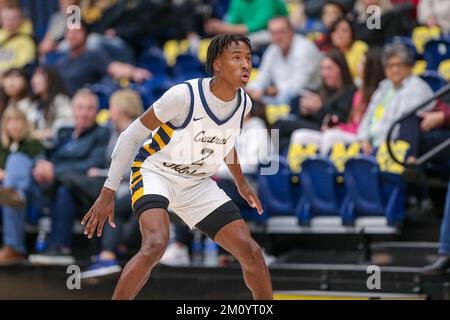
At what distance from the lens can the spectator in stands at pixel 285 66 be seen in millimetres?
8539

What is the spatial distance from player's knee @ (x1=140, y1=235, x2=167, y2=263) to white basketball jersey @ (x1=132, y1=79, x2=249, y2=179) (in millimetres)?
511

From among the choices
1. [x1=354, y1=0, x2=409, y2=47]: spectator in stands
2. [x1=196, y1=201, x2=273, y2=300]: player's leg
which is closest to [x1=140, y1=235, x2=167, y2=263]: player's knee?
[x1=196, y1=201, x2=273, y2=300]: player's leg

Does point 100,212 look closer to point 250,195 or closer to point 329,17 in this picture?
point 250,195

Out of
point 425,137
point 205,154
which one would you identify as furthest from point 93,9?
point 205,154

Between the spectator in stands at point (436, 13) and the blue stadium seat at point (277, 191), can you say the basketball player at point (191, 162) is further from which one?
the spectator in stands at point (436, 13)

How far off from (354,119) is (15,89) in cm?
345

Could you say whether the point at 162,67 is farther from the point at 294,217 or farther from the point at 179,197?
the point at 179,197

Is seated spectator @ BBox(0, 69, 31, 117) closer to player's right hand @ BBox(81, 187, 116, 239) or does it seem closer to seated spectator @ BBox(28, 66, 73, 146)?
seated spectator @ BBox(28, 66, 73, 146)

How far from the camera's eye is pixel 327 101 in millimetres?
7992

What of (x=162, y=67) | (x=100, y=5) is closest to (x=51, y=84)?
(x=162, y=67)

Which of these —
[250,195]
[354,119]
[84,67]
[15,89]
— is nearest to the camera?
[250,195]

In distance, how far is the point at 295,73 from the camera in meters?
8.65

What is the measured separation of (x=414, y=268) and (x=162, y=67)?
4278 millimetres

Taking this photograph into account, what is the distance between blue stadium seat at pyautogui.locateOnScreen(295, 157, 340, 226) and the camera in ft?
24.3
